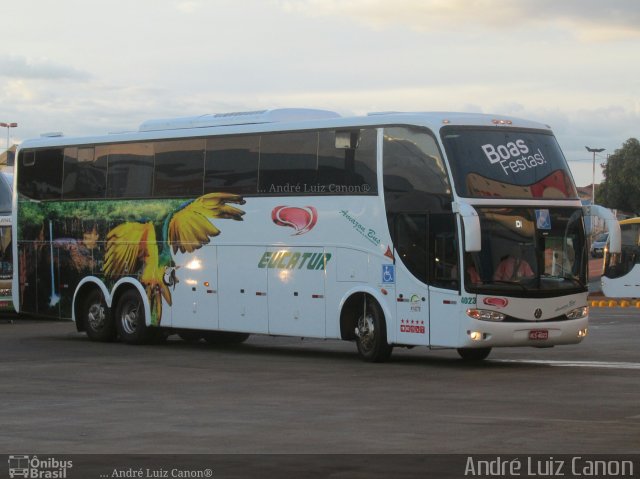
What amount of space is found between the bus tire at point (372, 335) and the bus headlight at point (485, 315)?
5.84 feet

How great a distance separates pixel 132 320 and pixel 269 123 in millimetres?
5155

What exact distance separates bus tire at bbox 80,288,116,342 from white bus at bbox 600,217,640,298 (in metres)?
24.5

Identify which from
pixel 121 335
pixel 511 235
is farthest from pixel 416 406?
pixel 121 335

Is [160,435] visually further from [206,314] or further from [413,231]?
[206,314]

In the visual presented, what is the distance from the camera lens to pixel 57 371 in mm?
20750

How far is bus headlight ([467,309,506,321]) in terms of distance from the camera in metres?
20.5

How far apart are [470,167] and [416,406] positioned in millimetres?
5991

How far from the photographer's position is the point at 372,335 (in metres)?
22.1

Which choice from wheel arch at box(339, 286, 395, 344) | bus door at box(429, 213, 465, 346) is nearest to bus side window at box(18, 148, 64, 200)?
wheel arch at box(339, 286, 395, 344)

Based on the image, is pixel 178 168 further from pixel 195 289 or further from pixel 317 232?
pixel 317 232

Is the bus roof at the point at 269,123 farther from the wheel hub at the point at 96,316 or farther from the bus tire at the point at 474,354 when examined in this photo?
the bus tire at the point at 474,354

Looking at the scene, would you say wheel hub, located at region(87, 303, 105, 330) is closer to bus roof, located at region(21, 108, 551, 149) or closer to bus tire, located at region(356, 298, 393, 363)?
bus roof, located at region(21, 108, 551, 149)

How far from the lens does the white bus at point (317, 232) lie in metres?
20.8

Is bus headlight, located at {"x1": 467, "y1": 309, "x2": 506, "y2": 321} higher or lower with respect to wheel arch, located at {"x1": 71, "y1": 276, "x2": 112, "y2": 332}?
higher
